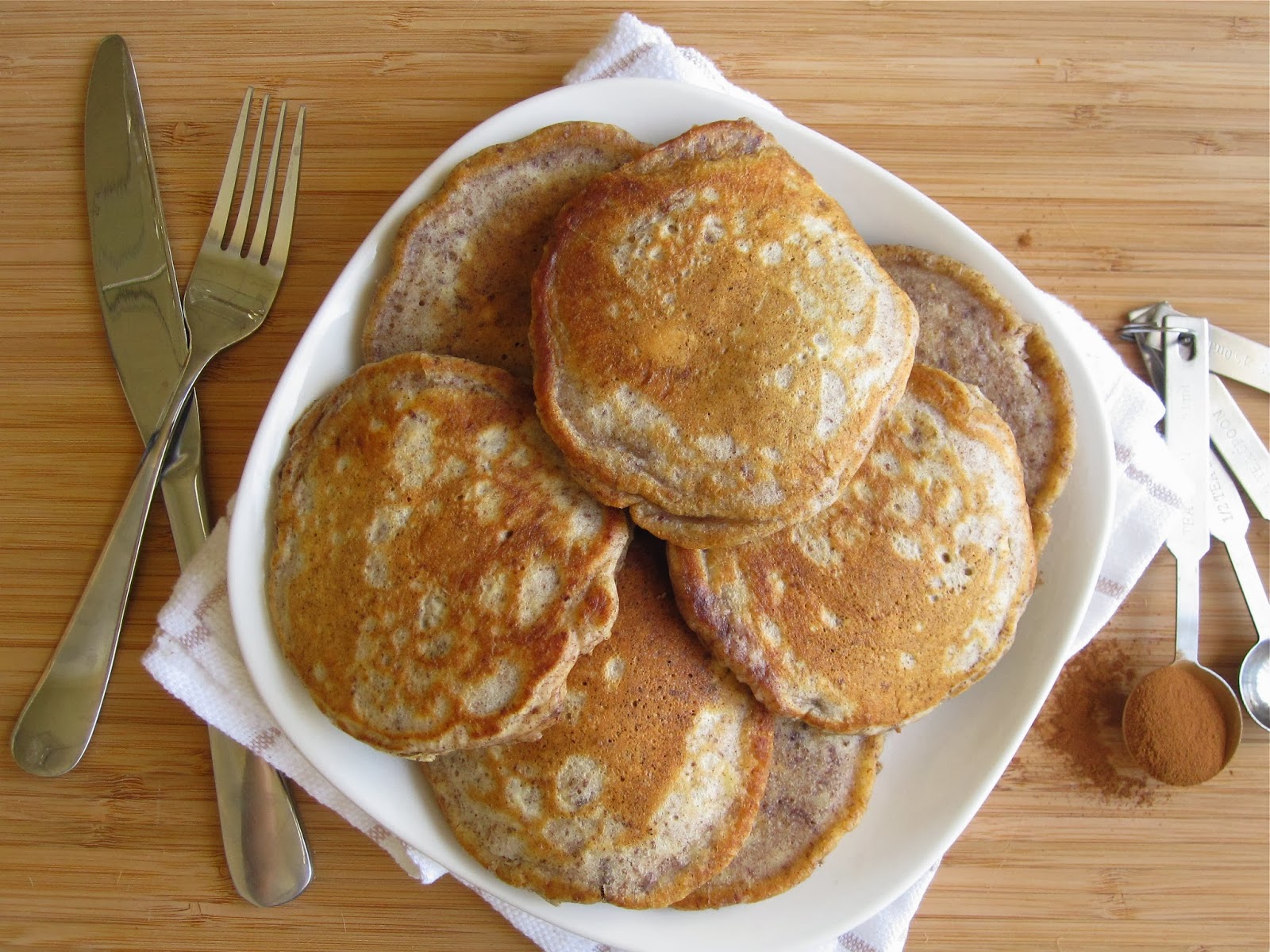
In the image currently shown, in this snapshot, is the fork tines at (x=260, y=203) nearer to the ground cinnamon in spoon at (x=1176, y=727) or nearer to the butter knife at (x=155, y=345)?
the butter knife at (x=155, y=345)

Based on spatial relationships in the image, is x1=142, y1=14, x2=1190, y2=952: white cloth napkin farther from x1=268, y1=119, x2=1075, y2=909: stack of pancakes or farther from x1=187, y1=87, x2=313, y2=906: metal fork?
x1=268, y1=119, x2=1075, y2=909: stack of pancakes

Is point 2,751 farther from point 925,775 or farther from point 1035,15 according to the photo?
point 1035,15

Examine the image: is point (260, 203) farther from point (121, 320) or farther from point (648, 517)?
point (648, 517)

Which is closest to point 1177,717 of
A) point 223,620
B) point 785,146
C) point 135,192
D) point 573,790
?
point 573,790

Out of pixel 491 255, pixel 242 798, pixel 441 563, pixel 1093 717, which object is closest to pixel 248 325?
pixel 491 255

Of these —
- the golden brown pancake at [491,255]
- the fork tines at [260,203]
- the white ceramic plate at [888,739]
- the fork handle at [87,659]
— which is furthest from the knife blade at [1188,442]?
the fork handle at [87,659]

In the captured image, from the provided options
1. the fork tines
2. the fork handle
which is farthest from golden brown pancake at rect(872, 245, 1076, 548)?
the fork handle

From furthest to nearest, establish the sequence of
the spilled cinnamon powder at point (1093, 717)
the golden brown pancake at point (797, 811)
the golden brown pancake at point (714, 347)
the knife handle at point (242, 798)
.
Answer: the spilled cinnamon powder at point (1093, 717), the knife handle at point (242, 798), the golden brown pancake at point (797, 811), the golden brown pancake at point (714, 347)
